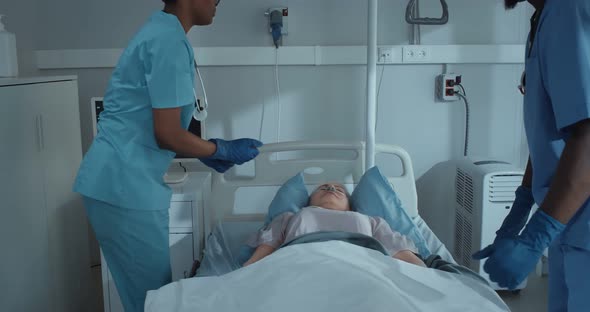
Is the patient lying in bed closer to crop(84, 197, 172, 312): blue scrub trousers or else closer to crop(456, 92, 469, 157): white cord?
crop(84, 197, 172, 312): blue scrub trousers

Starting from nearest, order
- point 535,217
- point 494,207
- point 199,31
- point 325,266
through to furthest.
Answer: point 535,217 → point 325,266 → point 494,207 → point 199,31

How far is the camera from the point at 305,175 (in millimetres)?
2535

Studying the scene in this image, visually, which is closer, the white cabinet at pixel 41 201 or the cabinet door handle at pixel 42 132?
the white cabinet at pixel 41 201

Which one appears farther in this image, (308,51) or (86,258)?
(308,51)

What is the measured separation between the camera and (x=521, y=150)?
299 centimetres

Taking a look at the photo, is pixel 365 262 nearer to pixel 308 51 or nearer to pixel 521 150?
pixel 308 51

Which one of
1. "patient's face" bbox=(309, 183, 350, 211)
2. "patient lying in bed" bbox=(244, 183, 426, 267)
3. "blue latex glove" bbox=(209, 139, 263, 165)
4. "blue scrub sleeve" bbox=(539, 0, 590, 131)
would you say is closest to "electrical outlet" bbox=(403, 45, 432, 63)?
"patient's face" bbox=(309, 183, 350, 211)

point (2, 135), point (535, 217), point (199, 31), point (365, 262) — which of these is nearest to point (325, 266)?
point (365, 262)

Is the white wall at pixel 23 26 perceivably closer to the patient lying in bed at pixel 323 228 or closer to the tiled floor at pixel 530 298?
the patient lying in bed at pixel 323 228

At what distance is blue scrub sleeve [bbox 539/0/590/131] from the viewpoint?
1195 mm

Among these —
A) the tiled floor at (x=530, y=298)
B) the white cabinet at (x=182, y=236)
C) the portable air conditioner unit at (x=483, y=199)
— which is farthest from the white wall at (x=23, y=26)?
the tiled floor at (x=530, y=298)

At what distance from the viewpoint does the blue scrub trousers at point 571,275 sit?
127 centimetres

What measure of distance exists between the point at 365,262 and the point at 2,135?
4.33 feet

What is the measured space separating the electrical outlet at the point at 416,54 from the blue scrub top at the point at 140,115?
1.40 meters
